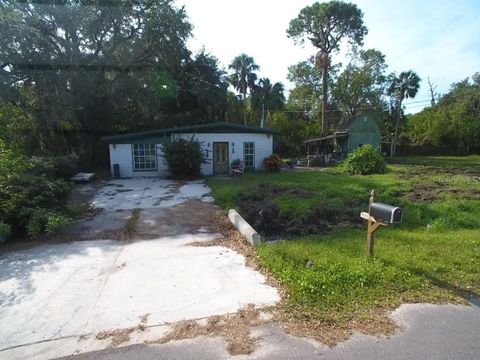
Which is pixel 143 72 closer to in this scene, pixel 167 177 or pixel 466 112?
pixel 167 177

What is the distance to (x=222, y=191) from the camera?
1025 centimetres

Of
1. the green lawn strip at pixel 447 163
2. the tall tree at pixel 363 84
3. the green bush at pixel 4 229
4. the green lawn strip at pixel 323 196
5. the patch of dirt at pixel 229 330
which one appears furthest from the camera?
the tall tree at pixel 363 84

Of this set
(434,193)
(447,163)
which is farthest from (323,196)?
(447,163)

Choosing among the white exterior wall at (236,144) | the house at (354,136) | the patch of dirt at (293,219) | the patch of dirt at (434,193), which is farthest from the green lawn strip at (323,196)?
the house at (354,136)

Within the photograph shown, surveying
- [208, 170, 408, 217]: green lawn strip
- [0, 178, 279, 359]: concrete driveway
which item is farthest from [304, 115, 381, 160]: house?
[0, 178, 279, 359]: concrete driveway

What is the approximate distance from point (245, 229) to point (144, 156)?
1135 centimetres

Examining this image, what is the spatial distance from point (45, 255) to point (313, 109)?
33751 mm

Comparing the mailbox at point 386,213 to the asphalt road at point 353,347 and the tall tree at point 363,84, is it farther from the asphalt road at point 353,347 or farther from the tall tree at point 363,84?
the tall tree at point 363,84

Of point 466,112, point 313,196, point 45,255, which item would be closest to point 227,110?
point 313,196

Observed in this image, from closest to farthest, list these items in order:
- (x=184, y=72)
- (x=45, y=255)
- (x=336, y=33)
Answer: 1. (x=45, y=255)
2. (x=184, y=72)
3. (x=336, y=33)

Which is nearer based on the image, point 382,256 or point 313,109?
point 382,256

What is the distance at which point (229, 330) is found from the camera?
2.98 metres

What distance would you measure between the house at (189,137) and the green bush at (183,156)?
3.61 feet

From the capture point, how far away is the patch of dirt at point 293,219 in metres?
6.27
